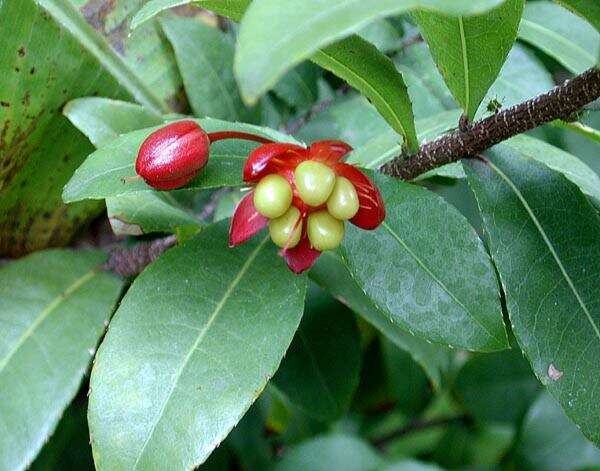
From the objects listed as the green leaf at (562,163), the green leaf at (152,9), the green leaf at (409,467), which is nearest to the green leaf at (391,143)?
the green leaf at (562,163)

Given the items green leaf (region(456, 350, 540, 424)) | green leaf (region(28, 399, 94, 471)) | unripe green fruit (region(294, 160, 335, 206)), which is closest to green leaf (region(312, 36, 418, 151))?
unripe green fruit (region(294, 160, 335, 206))

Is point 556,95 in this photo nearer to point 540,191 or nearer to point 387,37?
point 540,191

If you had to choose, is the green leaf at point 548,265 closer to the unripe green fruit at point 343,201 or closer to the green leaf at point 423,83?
the unripe green fruit at point 343,201

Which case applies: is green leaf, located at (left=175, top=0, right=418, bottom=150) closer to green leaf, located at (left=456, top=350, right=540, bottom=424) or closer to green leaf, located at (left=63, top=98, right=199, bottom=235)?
green leaf, located at (left=63, top=98, right=199, bottom=235)

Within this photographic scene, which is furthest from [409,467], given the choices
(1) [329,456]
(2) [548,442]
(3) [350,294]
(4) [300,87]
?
(4) [300,87]

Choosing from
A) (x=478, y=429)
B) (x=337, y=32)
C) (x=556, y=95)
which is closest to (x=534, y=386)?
(x=478, y=429)

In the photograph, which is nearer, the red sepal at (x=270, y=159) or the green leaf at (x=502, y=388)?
the red sepal at (x=270, y=159)

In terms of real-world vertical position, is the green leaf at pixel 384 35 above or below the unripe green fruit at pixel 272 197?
below

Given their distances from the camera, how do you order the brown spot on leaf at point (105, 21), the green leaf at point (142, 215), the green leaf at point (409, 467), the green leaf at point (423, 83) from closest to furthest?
the green leaf at point (142, 215) → the brown spot on leaf at point (105, 21) → the green leaf at point (423, 83) → the green leaf at point (409, 467)

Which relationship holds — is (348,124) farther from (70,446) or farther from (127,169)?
(70,446)
